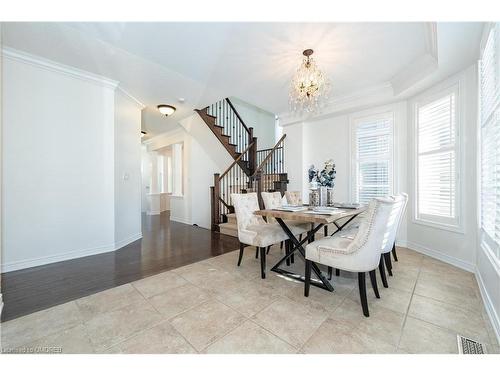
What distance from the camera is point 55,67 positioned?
281 centimetres

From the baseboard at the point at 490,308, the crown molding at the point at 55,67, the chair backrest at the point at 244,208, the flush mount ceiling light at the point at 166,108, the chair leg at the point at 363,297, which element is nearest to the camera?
the baseboard at the point at 490,308

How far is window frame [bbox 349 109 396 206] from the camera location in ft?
12.1

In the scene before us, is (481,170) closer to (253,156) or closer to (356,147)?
(356,147)

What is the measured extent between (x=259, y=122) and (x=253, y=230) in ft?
18.4

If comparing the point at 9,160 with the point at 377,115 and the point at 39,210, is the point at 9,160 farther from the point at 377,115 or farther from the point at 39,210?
the point at 377,115

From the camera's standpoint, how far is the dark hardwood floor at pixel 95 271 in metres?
1.94

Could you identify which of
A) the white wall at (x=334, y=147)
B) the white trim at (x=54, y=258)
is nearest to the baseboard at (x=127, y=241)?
the white trim at (x=54, y=258)

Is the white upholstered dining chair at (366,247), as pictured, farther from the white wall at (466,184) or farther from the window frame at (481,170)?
the white wall at (466,184)

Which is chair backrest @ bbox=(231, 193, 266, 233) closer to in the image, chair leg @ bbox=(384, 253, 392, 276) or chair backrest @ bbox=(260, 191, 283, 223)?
chair backrest @ bbox=(260, 191, 283, 223)

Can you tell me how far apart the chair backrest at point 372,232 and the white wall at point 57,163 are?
3.57m

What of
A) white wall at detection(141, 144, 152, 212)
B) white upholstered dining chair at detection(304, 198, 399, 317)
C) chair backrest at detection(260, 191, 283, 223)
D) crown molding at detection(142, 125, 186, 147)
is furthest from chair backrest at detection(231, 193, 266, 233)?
white wall at detection(141, 144, 152, 212)
